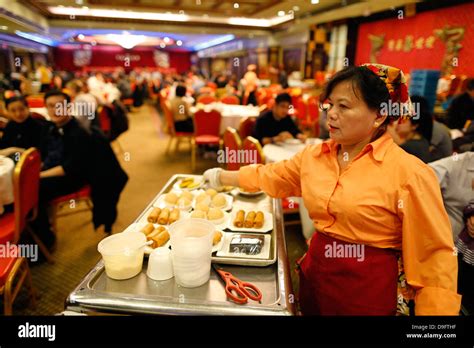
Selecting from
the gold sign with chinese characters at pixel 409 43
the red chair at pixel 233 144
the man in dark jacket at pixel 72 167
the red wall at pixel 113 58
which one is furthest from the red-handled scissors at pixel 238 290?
the red wall at pixel 113 58

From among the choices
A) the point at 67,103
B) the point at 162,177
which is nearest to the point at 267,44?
the point at 162,177

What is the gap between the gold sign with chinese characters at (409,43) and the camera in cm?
629

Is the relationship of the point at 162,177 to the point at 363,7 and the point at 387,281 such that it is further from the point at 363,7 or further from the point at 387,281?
the point at 363,7

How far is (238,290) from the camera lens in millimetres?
1099

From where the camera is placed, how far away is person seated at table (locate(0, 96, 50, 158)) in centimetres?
287

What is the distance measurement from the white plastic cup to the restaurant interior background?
141 millimetres

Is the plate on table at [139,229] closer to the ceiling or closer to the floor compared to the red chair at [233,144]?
closer to the floor

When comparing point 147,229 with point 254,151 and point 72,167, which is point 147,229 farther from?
point 72,167

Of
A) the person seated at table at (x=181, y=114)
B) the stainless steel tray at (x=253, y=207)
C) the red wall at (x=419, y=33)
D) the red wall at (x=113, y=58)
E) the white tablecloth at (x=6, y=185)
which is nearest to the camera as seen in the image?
the stainless steel tray at (x=253, y=207)

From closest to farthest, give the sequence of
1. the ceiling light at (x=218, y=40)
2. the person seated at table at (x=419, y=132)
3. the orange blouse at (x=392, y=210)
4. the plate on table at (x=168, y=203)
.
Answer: the orange blouse at (x=392, y=210) < the plate on table at (x=168, y=203) < the person seated at table at (x=419, y=132) < the ceiling light at (x=218, y=40)

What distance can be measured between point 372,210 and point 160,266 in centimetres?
78

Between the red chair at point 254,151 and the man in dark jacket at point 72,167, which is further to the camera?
the man in dark jacket at point 72,167

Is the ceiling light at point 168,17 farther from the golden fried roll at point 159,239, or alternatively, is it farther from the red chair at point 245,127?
the golden fried roll at point 159,239

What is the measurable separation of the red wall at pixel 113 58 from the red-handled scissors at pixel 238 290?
84.8 ft
